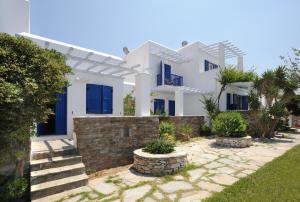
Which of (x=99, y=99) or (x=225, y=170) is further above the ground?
(x=99, y=99)

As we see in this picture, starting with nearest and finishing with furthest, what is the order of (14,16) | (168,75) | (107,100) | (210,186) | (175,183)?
(210,186) → (175,183) → (14,16) → (107,100) → (168,75)

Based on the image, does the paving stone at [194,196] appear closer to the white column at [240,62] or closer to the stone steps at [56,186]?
the stone steps at [56,186]

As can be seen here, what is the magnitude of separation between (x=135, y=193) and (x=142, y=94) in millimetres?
4898

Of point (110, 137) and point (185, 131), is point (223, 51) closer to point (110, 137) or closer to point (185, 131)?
point (185, 131)

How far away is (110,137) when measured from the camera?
299 inches

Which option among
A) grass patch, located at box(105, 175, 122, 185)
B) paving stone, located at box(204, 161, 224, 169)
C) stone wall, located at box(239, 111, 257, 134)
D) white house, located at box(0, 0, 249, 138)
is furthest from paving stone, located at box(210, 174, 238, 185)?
stone wall, located at box(239, 111, 257, 134)

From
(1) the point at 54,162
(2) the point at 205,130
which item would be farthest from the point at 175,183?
(2) the point at 205,130

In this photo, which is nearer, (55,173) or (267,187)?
(267,187)

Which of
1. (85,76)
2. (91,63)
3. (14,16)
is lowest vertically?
(85,76)

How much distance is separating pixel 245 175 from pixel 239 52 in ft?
56.6

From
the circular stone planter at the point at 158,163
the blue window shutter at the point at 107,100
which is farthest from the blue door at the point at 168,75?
the circular stone planter at the point at 158,163

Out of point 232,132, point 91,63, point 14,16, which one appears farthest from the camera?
point 232,132

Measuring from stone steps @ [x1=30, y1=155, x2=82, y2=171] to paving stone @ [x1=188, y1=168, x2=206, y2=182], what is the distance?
3.78 meters

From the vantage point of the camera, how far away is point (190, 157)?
340 inches
